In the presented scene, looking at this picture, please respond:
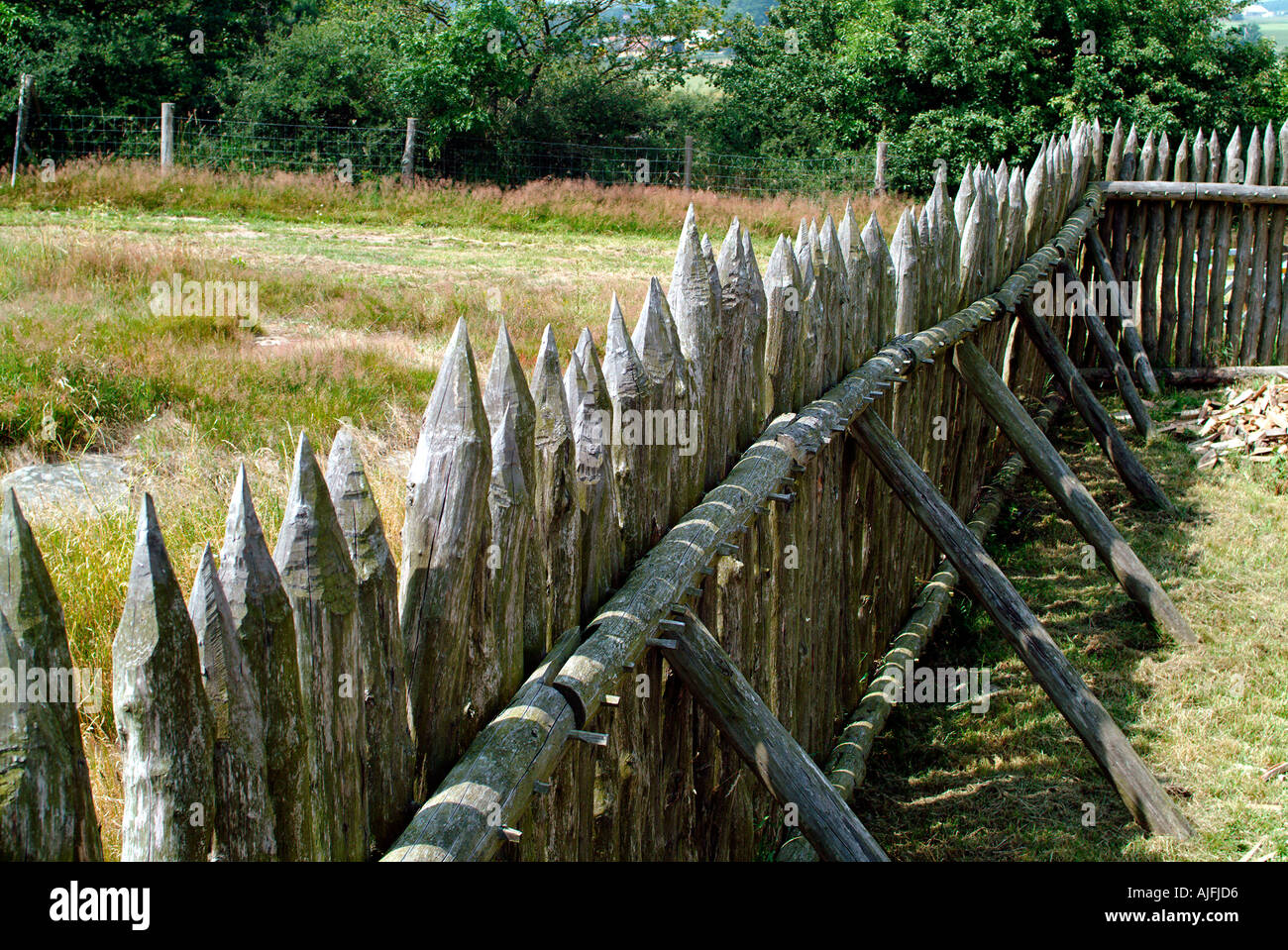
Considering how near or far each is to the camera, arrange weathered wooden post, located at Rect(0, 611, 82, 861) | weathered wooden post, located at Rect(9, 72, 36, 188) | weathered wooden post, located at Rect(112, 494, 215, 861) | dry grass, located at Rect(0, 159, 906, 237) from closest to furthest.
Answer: weathered wooden post, located at Rect(0, 611, 82, 861)
weathered wooden post, located at Rect(112, 494, 215, 861)
dry grass, located at Rect(0, 159, 906, 237)
weathered wooden post, located at Rect(9, 72, 36, 188)

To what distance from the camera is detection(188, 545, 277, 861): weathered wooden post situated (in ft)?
4.44

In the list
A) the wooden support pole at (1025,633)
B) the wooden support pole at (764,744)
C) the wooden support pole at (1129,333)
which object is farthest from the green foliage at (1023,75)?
the wooden support pole at (764,744)

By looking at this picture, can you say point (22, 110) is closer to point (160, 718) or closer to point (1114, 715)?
point (1114, 715)

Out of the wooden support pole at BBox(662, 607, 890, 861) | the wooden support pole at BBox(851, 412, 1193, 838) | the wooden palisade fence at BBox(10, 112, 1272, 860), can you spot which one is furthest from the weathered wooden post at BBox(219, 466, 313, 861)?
the wooden support pole at BBox(851, 412, 1193, 838)

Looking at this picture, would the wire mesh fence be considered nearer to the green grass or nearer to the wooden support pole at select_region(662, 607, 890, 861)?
the green grass

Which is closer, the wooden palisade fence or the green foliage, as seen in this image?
the wooden palisade fence

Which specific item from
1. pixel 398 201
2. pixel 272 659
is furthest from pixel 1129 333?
pixel 398 201

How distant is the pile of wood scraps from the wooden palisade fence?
2.73 m

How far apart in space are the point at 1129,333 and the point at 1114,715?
502 cm

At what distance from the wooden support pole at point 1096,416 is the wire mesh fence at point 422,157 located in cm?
1563

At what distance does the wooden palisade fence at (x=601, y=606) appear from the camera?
52.8 inches

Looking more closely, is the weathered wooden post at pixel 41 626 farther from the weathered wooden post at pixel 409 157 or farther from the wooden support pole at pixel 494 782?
the weathered wooden post at pixel 409 157

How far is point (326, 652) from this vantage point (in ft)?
5.06
